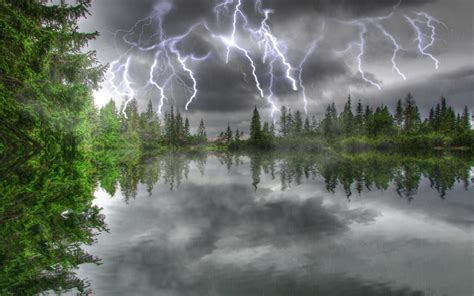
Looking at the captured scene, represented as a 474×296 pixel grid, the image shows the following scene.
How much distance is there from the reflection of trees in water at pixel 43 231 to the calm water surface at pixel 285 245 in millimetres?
297

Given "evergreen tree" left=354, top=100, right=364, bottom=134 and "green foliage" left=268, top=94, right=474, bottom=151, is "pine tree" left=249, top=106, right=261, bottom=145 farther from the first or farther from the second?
"evergreen tree" left=354, top=100, right=364, bottom=134

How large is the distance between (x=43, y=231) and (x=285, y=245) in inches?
158

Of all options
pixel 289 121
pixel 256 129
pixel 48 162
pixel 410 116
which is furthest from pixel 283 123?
pixel 48 162

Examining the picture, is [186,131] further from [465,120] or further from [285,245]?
[285,245]

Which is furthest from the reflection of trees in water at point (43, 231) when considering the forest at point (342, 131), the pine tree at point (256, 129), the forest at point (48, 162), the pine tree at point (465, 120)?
the pine tree at point (465, 120)

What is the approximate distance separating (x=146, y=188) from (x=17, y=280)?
9.44 m

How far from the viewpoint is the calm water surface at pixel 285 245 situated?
4234 millimetres

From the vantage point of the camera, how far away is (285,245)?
5.85m

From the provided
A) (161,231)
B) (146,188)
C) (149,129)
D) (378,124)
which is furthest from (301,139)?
(161,231)

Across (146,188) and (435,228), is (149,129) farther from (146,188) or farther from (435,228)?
(435,228)

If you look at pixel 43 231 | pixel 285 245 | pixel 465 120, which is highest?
pixel 465 120

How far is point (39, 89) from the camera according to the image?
38.9 feet

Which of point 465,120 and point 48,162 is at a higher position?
point 465,120

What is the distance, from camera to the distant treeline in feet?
228
